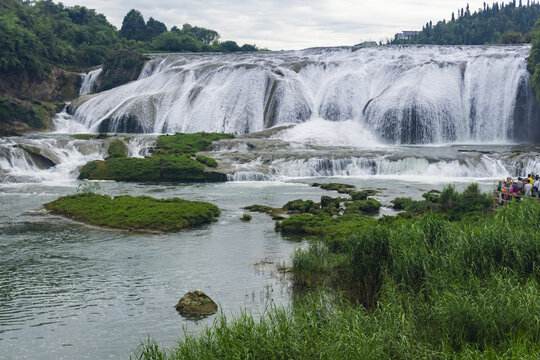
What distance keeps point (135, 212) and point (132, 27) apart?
9783 cm

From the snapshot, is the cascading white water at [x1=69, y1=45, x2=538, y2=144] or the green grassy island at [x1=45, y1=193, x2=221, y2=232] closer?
the green grassy island at [x1=45, y1=193, x2=221, y2=232]

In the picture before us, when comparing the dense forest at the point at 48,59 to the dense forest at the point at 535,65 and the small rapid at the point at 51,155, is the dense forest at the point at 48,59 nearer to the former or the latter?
the small rapid at the point at 51,155

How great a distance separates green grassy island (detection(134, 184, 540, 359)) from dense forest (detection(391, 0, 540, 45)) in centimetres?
11013

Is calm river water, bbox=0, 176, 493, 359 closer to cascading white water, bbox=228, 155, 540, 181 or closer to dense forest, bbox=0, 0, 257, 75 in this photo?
cascading white water, bbox=228, 155, 540, 181

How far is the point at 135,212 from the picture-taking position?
2617 cm

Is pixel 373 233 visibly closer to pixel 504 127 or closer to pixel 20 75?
pixel 504 127

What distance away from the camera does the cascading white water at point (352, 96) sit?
54688 millimetres

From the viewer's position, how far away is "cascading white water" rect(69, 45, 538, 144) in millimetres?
54688

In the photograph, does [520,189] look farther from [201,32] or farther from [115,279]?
[201,32]

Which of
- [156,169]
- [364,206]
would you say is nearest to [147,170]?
[156,169]

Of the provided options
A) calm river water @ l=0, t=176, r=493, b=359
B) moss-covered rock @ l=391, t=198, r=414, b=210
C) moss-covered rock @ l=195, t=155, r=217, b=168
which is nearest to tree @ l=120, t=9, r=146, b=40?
moss-covered rock @ l=195, t=155, r=217, b=168

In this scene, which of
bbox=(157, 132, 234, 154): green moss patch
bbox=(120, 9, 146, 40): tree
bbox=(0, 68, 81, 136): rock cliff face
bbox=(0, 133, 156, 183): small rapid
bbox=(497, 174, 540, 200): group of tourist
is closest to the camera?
bbox=(497, 174, 540, 200): group of tourist

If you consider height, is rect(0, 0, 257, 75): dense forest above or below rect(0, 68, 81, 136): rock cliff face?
above

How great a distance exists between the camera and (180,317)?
14133 mm
